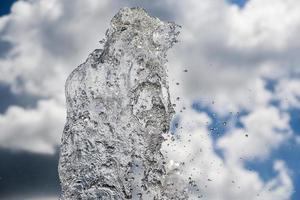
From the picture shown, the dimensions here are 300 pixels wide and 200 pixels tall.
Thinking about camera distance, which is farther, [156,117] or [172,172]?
[172,172]

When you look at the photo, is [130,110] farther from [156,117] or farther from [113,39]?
[113,39]

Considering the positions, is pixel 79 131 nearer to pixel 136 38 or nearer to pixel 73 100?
pixel 73 100

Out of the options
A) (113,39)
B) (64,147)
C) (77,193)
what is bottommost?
(77,193)

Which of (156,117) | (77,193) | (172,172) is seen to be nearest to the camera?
(77,193)

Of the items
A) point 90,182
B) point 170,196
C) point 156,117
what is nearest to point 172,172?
point 170,196

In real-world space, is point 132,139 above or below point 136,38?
below

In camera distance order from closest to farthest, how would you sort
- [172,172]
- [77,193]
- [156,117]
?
[77,193] < [156,117] < [172,172]
